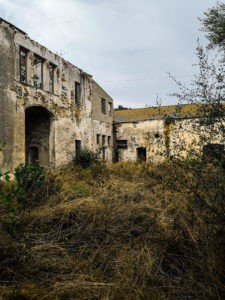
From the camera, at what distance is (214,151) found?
12.5 feet

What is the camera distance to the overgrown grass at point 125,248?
11.6 feet

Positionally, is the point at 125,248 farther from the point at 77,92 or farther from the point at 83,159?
the point at 77,92

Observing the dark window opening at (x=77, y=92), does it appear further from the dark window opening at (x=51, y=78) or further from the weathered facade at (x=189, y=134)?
the weathered facade at (x=189, y=134)

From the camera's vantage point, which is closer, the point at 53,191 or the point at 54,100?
the point at 53,191

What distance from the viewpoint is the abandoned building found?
13.1 meters

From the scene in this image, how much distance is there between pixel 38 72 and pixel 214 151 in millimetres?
13252

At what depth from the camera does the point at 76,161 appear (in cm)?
1689

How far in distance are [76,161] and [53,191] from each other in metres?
9.60

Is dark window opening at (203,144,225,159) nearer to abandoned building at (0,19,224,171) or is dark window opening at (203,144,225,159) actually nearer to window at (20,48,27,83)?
abandoned building at (0,19,224,171)

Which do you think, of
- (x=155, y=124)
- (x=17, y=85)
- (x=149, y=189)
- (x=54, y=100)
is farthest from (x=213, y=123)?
(x=155, y=124)

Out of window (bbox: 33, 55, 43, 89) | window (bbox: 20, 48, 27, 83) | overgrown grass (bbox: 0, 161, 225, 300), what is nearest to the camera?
overgrown grass (bbox: 0, 161, 225, 300)

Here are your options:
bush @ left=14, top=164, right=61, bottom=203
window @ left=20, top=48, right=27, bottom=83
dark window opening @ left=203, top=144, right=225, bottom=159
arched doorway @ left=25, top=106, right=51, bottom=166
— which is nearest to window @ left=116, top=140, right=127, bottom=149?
arched doorway @ left=25, top=106, right=51, bottom=166

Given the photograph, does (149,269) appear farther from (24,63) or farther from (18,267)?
(24,63)

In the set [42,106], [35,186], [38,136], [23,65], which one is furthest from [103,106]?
[35,186]
